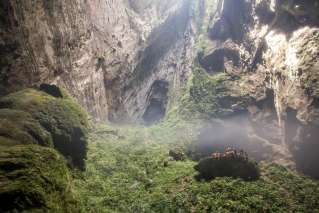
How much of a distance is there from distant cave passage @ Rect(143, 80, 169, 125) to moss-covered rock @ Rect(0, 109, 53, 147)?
77.6 feet

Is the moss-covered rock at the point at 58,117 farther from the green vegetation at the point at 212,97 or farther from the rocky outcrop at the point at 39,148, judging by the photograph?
the green vegetation at the point at 212,97

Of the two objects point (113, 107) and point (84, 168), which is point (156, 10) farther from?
point (84, 168)

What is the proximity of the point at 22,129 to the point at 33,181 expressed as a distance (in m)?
4.87

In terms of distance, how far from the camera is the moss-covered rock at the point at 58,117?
16.7m

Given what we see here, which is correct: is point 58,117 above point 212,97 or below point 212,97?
below

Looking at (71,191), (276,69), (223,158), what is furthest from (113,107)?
(71,191)

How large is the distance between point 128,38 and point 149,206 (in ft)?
90.8

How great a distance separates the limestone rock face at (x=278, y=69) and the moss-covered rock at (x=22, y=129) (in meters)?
14.7

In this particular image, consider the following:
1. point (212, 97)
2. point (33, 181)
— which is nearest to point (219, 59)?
point (212, 97)

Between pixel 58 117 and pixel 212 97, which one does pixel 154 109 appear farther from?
pixel 58 117

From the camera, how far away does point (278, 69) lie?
2575 centimetres

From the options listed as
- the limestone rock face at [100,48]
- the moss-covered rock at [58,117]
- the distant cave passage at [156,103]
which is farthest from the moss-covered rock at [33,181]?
the distant cave passage at [156,103]

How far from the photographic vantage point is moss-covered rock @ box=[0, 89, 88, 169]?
16734 mm

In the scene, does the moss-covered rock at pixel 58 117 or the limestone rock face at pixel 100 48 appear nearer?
the moss-covered rock at pixel 58 117
